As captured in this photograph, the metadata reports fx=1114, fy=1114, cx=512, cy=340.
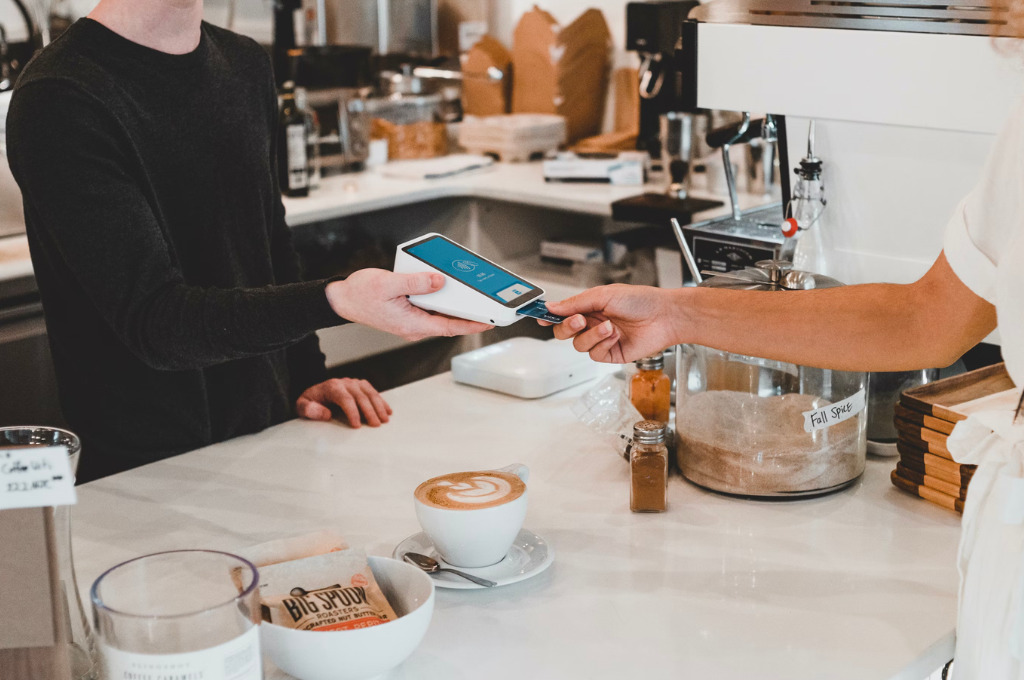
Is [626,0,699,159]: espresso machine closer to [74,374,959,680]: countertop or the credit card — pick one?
[74,374,959,680]: countertop

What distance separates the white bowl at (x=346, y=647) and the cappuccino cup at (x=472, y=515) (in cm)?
13

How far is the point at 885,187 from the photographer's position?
5.06 feet

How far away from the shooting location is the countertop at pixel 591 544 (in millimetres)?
943

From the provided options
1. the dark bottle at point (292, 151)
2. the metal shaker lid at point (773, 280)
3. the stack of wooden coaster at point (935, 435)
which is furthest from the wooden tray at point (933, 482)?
the dark bottle at point (292, 151)

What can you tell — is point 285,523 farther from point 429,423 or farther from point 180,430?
point 180,430

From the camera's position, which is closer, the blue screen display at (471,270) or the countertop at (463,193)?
the blue screen display at (471,270)

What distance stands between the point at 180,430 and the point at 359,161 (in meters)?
1.89

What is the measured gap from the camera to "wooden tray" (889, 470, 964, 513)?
1.21 meters

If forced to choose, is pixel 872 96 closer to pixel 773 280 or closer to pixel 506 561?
pixel 773 280

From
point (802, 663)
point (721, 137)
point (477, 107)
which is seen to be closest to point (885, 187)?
point (721, 137)

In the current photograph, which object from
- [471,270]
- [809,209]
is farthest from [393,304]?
[809,209]

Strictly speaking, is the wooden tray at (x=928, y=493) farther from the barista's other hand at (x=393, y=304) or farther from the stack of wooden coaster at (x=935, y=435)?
the barista's other hand at (x=393, y=304)

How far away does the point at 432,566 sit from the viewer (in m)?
1.05

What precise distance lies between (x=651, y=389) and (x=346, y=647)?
0.66 m
